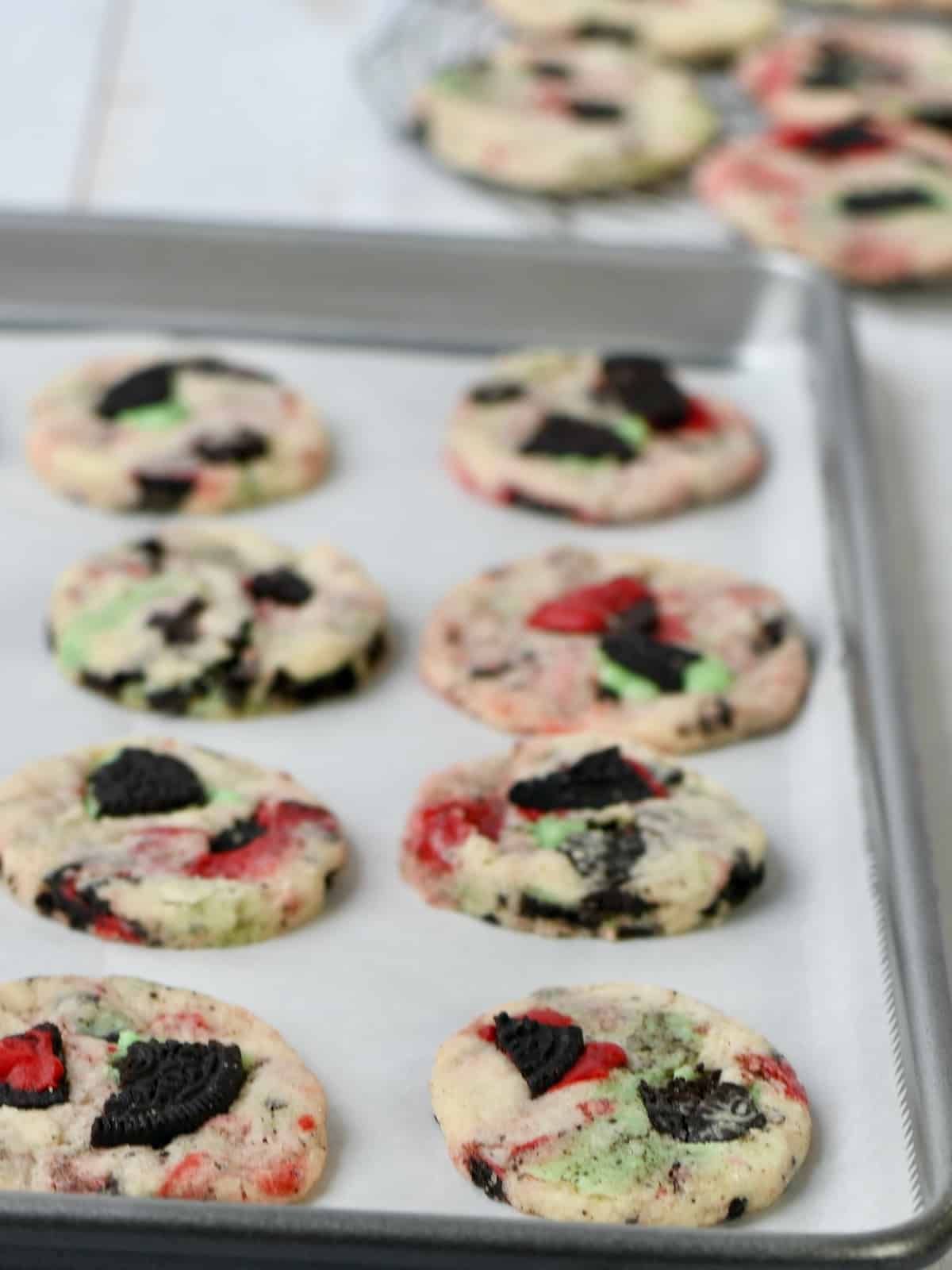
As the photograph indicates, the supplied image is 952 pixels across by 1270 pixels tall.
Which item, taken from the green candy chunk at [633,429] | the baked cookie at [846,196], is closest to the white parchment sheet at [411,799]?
the green candy chunk at [633,429]

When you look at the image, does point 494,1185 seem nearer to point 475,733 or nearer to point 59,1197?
point 59,1197

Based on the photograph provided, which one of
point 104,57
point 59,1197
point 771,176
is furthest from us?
point 104,57

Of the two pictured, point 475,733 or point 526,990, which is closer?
point 526,990

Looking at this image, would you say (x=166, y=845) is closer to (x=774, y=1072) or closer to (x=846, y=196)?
(x=774, y=1072)

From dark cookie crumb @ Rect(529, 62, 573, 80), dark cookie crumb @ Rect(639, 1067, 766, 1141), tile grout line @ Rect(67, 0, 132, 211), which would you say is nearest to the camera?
dark cookie crumb @ Rect(639, 1067, 766, 1141)

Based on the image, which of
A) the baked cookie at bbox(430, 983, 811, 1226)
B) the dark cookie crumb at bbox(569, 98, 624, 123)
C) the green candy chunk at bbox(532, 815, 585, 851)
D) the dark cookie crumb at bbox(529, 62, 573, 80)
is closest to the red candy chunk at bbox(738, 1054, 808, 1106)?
the baked cookie at bbox(430, 983, 811, 1226)

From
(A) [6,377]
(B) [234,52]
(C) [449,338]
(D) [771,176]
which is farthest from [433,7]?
(A) [6,377]

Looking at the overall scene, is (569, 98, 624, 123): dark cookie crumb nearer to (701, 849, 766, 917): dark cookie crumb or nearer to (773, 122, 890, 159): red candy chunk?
(773, 122, 890, 159): red candy chunk
